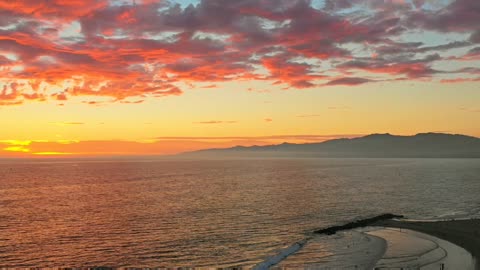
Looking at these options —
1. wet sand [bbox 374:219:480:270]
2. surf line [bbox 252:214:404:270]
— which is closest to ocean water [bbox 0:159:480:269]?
surf line [bbox 252:214:404:270]

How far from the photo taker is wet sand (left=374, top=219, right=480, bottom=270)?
54.7 meters

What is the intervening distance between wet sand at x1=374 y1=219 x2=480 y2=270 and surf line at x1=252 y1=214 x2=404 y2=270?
7.01 ft

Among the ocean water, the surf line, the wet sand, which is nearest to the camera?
the surf line

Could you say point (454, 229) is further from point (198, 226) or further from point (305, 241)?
point (198, 226)

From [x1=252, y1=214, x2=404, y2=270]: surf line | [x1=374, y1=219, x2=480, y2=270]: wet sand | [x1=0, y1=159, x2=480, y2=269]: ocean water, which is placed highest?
[x1=374, y1=219, x2=480, y2=270]: wet sand

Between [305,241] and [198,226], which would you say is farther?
[198,226]

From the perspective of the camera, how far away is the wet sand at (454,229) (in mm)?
54656

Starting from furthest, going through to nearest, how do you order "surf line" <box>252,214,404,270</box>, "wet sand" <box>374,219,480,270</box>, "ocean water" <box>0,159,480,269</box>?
"wet sand" <box>374,219,480,270</box>, "ocean water" <box>0,159,480,269</box>, "surf line" <box>252,214,404,270</box>

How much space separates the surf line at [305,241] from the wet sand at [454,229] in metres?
2.14

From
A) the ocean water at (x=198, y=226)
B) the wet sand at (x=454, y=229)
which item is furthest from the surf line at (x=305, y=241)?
the wet sand at (x=454, y=229)

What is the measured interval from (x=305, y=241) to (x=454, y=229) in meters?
22.7

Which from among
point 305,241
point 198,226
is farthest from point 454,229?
point 198,226

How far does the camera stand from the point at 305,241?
190ft

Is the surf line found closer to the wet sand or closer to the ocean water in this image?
the ocean water
